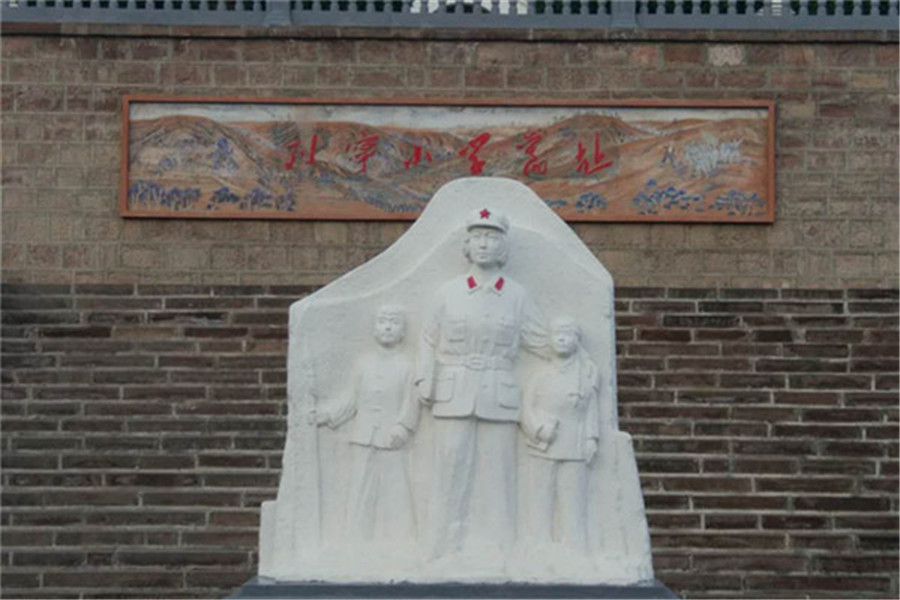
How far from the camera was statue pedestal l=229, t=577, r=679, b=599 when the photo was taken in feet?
23.3

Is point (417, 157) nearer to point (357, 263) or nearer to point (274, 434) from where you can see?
point (357, 263)

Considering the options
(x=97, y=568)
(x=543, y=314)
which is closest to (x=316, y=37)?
(x=97, y=568)

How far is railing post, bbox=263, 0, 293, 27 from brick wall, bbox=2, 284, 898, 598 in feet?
5.70

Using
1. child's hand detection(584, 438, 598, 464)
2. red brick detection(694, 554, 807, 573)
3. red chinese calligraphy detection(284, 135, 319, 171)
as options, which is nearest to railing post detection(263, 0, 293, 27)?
red chinese calligraphy detection(284, 135, 319, 171)

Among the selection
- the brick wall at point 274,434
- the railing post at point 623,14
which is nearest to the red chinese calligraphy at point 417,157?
the brick wall at point 274,434

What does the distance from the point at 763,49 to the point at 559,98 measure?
4.33ft

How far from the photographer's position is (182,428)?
38.0ft

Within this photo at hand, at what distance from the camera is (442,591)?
712 cm

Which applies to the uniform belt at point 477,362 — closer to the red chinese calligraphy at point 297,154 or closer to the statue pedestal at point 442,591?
the statue pedestal at point 442,591

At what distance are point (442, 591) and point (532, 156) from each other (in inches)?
223


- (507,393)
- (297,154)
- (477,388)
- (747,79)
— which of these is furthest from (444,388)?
(747,79)

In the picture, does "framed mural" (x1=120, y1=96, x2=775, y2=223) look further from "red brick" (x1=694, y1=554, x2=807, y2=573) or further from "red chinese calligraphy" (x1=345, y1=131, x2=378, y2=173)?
"red brick" (x1=694, y1=554, x2=807, y2=573)

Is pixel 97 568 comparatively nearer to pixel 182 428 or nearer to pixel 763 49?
pixel 182 428

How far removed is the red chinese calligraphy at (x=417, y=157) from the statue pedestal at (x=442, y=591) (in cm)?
555
